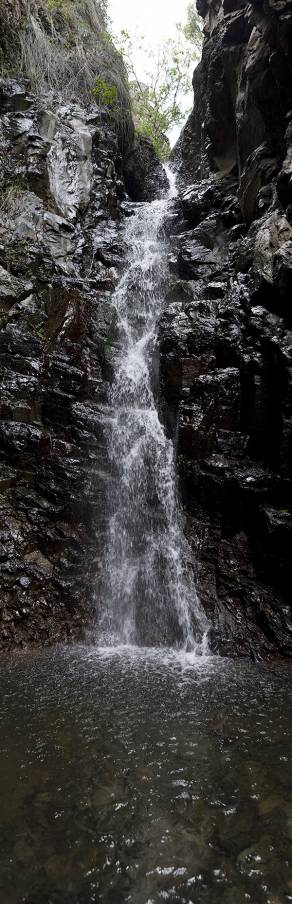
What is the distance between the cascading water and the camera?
7.93 metres

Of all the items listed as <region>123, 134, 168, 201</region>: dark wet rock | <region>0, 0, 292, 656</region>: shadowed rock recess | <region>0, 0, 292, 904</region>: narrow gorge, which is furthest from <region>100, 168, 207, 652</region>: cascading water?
<region>123, 134, 168, 201</region>: dark wet rock

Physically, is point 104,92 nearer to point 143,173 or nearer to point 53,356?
point 143,173

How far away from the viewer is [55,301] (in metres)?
11.5

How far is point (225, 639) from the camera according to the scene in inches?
288

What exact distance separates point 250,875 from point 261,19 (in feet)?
47.6

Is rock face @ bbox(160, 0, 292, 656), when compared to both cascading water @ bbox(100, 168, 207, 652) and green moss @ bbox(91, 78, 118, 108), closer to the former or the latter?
cascading water @ bbox(100, 168, 207, 652)

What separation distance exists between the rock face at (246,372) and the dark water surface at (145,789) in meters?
2.19

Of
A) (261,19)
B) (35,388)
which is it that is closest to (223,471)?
(35,388)

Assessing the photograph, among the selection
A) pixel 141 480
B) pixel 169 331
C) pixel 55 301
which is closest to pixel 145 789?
pixel 141 480

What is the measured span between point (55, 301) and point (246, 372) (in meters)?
5.29

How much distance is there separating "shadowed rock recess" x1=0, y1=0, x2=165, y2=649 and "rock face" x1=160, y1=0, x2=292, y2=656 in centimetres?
197

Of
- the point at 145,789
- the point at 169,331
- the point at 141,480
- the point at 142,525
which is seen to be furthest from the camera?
the point at 169,331

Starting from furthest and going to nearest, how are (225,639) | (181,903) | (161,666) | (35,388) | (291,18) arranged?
(35,388) → (291,18) → (225,639) → (161,666) → (181,903)

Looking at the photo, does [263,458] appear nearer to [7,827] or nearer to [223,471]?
[223,471]
